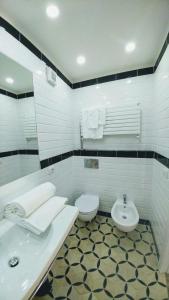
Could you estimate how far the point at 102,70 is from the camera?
1.88 metres

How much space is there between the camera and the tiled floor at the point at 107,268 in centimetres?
114

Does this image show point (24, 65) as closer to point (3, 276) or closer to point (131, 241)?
point (3, 276)

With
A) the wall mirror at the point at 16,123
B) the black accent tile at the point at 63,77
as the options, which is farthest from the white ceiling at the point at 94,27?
the wall mirror at the point at 16,123

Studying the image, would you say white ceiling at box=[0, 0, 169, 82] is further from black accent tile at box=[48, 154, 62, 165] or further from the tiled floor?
the tiled floor

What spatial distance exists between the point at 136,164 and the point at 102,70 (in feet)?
4.85

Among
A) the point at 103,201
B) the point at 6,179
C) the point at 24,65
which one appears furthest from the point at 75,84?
the point at 103,201

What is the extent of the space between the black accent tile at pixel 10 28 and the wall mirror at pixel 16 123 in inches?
9.2

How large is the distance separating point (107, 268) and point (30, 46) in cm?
243

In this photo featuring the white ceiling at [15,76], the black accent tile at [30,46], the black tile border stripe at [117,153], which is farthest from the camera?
the black tile border stripe at [117,153]

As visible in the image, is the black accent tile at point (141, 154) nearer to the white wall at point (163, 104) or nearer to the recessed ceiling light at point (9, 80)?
the white wall at point (163, 104)

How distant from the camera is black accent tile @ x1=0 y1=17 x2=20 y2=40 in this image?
40.3 inches

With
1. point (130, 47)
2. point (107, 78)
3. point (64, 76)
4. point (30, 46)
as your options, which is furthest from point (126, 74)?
point (30, 46)

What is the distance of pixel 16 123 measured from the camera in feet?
3.90

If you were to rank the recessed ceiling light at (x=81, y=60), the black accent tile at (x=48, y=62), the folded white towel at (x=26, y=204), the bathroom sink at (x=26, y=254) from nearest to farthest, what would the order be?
the bathroom sink at (x=26, y=254)
the folded white towel at (x=26, y=204)
the black accent tile at (x=48, y=62)
the recessed ceiling light at (x=81, y=60)
